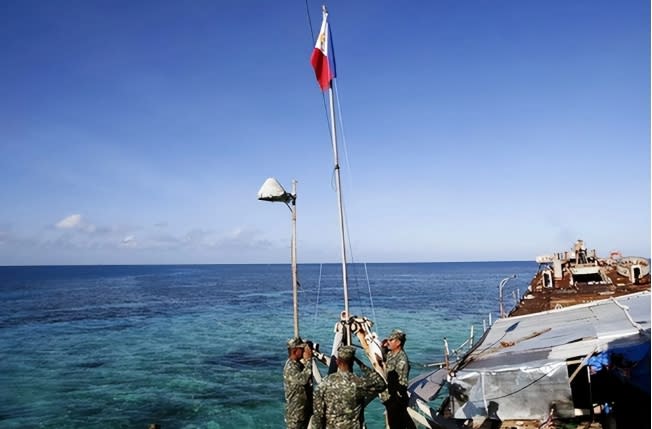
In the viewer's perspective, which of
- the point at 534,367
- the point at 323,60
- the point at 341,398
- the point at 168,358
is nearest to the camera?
the point at 341,398

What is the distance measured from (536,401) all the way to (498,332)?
21.3ft

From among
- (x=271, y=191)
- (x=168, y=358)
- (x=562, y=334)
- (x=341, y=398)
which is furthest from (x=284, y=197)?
(x=168, y=358)

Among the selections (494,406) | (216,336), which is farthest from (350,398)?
(216,336)

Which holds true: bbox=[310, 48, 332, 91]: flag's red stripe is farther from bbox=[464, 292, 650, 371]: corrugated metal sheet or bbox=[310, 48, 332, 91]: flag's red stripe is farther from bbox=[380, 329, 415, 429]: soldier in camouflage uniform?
bbox=[464, 292, 650, 371]: corrugated metal sheet

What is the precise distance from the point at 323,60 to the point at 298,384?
6843 millimetres

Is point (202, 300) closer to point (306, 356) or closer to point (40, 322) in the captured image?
point (40, 322)

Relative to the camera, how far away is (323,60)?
9570 mm

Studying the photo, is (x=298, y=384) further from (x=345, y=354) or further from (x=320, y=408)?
(x=345, y=354)

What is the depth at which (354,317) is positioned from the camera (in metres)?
8.68

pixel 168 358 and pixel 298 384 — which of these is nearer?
pixel 298 384

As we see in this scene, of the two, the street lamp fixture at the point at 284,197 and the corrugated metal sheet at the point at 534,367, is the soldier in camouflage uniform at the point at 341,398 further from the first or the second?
the corrugated metal sheet at the point at 534,367

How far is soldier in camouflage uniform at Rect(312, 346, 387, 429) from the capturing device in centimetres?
667

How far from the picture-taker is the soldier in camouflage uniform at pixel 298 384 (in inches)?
312

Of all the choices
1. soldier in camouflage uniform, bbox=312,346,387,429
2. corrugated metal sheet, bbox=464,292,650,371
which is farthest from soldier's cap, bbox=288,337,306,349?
corrugated metal sheet, bbox=464,292,650,371
